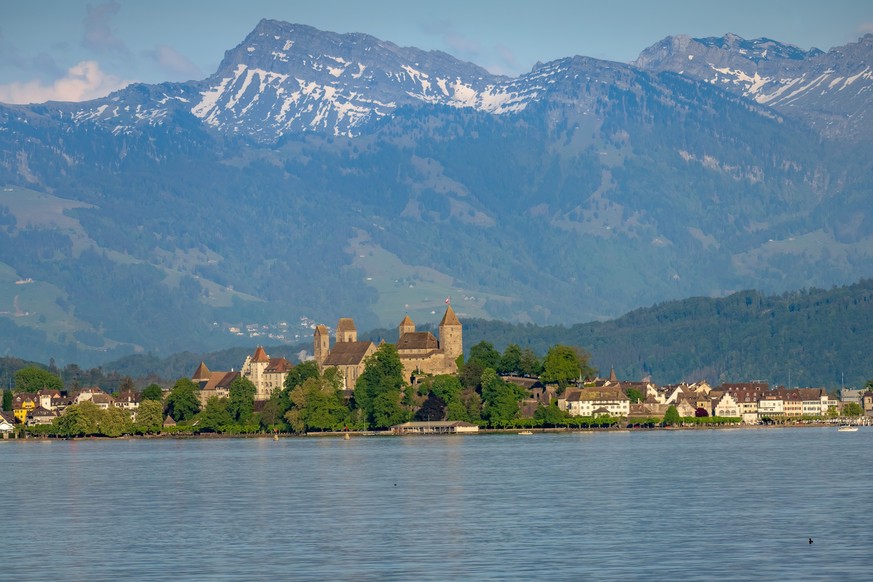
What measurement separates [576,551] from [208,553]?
1390cm

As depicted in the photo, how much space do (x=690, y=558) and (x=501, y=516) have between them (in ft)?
60.1

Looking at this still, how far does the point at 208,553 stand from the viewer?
6838 centimetres

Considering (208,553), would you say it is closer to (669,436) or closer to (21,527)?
(21,527)

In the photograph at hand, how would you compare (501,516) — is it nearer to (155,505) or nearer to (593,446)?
(155,505)

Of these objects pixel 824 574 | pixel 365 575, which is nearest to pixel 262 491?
pixel 365 575

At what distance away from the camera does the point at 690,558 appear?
210 ft

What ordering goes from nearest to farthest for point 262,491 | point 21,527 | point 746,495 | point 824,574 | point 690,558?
point 824,574 → point 690,558 → point 21,527 → point 746,495 → point 262,491

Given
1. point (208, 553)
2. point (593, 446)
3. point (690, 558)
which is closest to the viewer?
point (690, 558)

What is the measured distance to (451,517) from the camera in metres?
81.4

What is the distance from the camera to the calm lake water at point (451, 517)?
207ft

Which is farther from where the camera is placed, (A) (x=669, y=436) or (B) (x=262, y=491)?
(A) (x=669, y=436)

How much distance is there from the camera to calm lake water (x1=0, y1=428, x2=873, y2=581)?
6322 centimetres

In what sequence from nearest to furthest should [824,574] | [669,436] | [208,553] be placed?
1. [824,574]
2. [208,553]
3. [669,436]

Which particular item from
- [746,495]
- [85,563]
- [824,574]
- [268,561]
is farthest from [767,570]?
[746,495]
